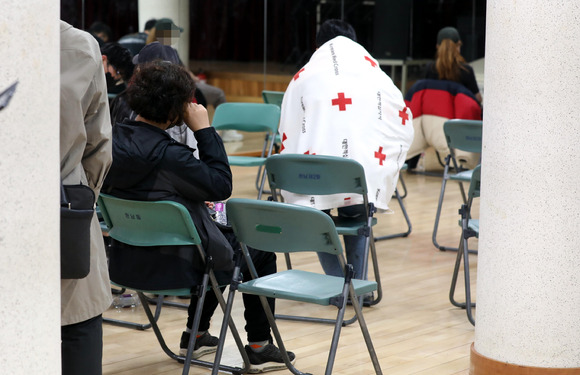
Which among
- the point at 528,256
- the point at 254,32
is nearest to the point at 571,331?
the point at 528,256

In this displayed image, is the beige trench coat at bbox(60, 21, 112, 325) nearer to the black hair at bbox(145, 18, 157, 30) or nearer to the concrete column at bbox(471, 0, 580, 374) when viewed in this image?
the concrete column at bbox(471, 0, 580, 374)

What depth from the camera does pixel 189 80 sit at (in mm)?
3266

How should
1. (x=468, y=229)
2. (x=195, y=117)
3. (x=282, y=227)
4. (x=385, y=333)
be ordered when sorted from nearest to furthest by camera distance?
(x=282, y=227) → (x=195, y=117) → (x=385, y=333) → (x=468, y=229)

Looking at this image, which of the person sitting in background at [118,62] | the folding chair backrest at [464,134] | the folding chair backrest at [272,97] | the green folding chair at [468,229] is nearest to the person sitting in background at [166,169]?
the green folding chair at [468,229]

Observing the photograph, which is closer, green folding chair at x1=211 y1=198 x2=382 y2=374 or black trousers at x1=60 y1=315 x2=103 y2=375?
black trousers at x1=60 y1=315 x2=103 y2=375

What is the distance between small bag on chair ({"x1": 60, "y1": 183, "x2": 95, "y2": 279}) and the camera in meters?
1.96

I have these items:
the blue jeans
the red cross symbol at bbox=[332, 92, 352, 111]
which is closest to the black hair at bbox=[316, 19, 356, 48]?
the red cross symbol at bbox=[332, 92, 352, 111]

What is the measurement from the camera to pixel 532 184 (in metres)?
3.05

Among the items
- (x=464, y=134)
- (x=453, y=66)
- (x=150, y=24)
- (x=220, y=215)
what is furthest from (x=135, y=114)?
(x=150, y=24)

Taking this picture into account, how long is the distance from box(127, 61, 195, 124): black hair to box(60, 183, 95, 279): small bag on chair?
1203 millimetres

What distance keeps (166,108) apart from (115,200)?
38cm

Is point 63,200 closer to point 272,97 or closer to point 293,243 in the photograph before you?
point 293,243

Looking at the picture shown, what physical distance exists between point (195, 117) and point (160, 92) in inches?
6.1
